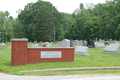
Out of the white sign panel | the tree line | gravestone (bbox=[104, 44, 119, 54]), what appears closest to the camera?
the white sign panel

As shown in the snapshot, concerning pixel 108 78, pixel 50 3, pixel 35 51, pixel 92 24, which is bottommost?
pixel 108 78

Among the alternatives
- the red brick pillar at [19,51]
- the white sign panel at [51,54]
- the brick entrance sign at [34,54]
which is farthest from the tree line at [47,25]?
the red brick pillar at [19,51]

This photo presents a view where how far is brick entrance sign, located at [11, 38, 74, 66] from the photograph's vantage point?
10.5 meters

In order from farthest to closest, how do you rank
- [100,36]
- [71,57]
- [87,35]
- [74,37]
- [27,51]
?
1. [74,37]
2. [87,35]
3. [100,36]
4. [71,57]
5. [27,51]

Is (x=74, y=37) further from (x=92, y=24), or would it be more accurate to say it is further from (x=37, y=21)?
(x=37, y=21)

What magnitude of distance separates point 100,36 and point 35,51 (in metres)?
48.0

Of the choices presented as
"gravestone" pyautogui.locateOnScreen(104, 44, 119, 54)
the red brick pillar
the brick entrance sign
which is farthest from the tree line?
the red brick pillar

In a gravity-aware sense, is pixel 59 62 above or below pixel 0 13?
below

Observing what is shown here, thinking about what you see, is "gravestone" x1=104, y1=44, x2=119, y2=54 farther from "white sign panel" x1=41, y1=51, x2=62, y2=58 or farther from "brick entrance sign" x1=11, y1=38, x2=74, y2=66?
"white sign panel" x1=41, y1=51, x2=62, y2=58

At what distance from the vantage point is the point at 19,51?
34.6ft

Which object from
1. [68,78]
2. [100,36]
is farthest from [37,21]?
[68,78]

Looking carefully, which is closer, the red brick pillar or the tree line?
the red brick pillar

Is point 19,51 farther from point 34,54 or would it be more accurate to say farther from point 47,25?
point 47,25

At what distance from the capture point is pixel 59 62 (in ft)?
37.3
